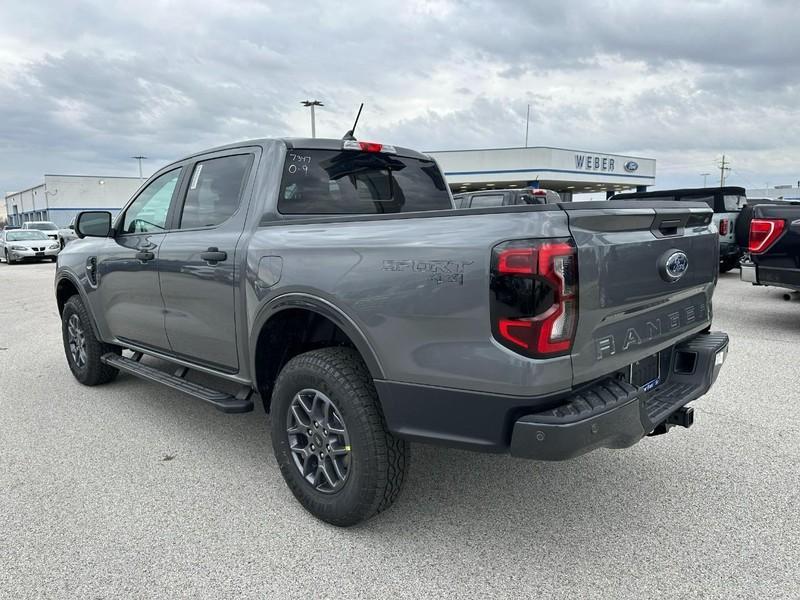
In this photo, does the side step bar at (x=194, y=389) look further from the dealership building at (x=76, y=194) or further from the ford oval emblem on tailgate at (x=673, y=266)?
the dealership building at (x=76, y=194)

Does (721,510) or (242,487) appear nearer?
(721,510)

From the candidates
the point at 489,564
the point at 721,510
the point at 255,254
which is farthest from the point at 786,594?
the point at 255,254

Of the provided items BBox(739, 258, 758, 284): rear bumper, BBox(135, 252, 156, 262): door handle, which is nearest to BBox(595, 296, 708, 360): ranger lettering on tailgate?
BBox(135, 252, 156, 262): door handle

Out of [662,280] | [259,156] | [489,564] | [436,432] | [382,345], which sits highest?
[259,156]

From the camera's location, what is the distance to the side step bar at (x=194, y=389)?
3426 mm

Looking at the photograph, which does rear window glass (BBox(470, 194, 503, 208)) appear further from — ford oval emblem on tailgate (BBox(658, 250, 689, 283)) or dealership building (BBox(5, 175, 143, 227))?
dealership building (BBox(5, 175, 143, 227))

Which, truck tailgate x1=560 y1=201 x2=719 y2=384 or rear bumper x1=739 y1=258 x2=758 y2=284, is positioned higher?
truck tailgate x1=560 y1=201 x2=719 y2=384

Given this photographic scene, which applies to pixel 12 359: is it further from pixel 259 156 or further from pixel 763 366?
pixel 763 366

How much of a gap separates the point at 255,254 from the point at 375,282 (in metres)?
0.94

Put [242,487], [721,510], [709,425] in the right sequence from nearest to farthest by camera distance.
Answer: [721,510] < [242,487] < [709,425]

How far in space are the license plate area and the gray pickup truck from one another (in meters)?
0.01

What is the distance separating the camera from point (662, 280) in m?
2.69

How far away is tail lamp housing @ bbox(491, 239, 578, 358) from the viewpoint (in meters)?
2.19

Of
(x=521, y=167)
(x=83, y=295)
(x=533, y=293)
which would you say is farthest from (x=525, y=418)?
(x=521, y=167)
